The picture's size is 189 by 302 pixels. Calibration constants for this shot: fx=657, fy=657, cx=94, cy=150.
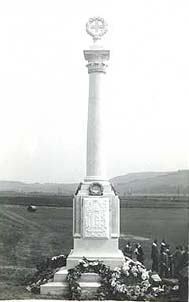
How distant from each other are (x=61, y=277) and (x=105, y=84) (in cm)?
332

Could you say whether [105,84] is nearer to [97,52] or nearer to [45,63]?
[97,52]

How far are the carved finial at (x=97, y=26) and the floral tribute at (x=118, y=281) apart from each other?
12.5ft

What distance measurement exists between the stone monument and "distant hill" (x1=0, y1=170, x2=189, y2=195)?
0.92 m

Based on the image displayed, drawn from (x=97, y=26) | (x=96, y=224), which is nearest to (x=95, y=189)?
(x=96, y=224)

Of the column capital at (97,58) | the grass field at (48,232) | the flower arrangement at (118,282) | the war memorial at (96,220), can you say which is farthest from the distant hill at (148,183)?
the column capital at (97,58)

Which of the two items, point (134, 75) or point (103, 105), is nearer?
point (103, 105)

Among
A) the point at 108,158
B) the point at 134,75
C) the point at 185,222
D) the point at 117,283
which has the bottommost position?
the point at 117,283

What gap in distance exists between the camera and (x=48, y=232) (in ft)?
40.6

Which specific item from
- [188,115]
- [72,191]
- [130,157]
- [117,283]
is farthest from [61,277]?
[188,115]

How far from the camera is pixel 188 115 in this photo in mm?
11602

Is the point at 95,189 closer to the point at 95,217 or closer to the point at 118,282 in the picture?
the point at 95,217

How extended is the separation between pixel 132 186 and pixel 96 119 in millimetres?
1579

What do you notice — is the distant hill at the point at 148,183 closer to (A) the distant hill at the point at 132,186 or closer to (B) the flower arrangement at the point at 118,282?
(A) the distant hill at the point at 132,186

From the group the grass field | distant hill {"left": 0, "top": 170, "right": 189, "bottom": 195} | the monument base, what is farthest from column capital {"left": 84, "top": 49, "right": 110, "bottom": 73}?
the grass field
